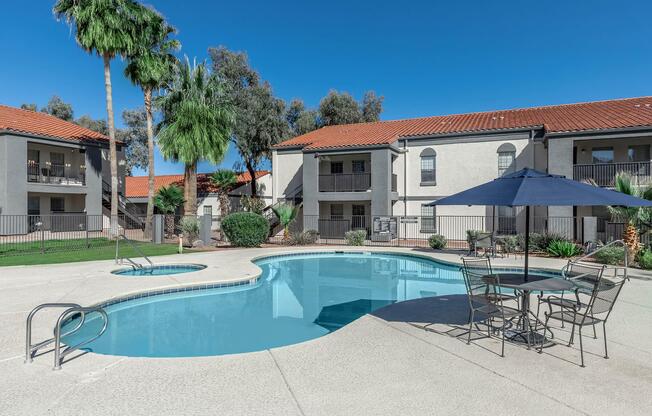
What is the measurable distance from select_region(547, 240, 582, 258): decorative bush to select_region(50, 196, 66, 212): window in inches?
1168

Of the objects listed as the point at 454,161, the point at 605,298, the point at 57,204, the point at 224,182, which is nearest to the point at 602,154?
the point at 454,161

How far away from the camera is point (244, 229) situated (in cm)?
2008

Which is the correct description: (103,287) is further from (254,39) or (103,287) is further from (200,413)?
(254,39)

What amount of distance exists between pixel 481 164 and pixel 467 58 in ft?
37.2

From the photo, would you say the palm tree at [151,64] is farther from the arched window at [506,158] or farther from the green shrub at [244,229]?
the arched window at [506,158]

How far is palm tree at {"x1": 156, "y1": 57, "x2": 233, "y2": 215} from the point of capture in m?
22.6

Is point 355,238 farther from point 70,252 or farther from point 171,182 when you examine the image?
point 171,182

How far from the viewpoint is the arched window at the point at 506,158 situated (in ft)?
72.5

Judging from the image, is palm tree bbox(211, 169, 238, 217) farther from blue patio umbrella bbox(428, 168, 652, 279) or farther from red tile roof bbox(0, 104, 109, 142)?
blue patio umbrella bbox(428, 168, 652, 279)

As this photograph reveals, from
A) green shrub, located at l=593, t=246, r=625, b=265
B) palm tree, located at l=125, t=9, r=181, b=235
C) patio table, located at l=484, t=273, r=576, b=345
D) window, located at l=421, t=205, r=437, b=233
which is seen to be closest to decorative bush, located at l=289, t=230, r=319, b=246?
window, located at l=421, t=205, r=437, b=233

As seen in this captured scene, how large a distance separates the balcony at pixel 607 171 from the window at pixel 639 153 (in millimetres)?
1256

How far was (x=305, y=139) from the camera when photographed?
94.3 feet

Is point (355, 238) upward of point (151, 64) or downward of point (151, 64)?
downward

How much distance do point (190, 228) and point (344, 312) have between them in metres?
13.8
